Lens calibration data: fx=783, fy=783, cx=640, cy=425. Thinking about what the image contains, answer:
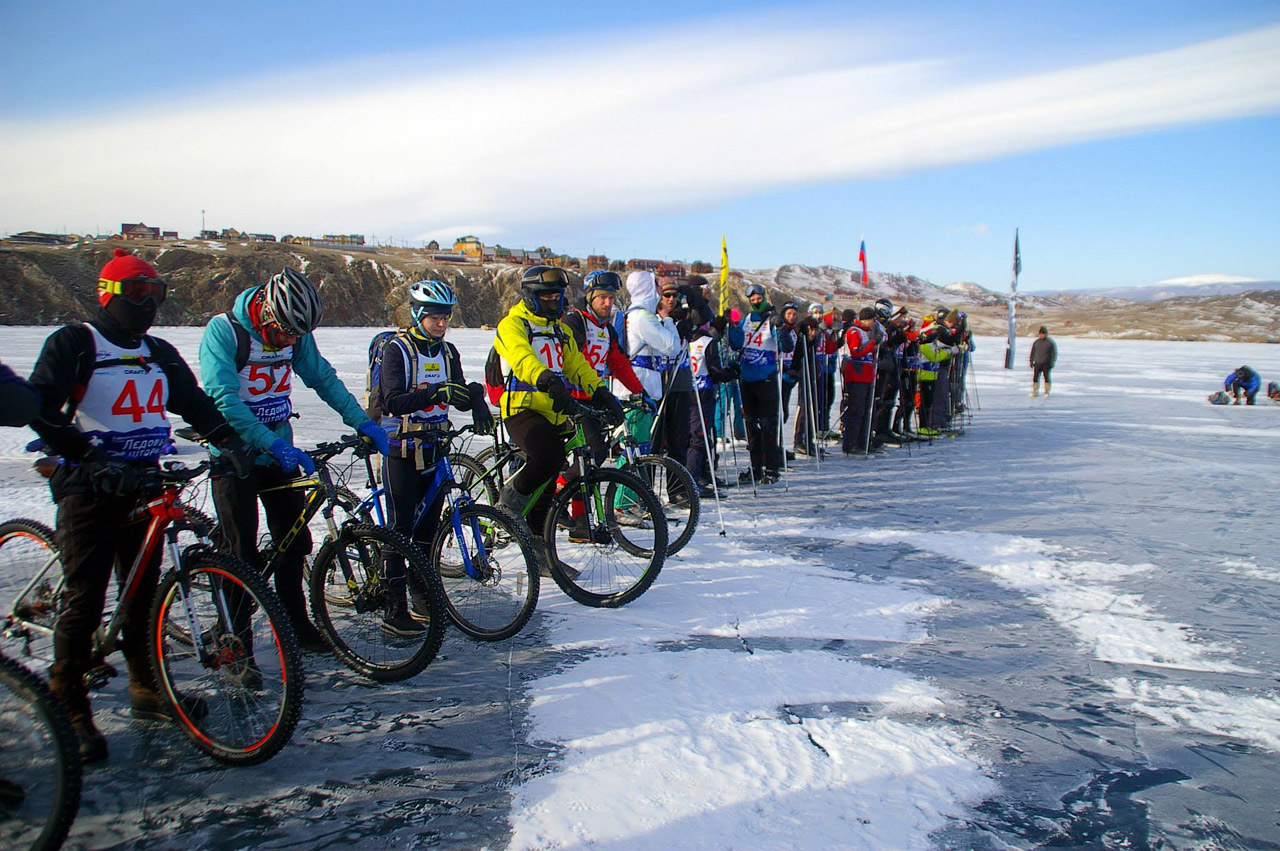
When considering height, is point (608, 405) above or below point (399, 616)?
above

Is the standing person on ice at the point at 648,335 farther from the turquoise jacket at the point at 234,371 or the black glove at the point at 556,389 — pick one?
the turquoise jacket at the point at 234,371

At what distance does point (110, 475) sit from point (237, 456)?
0.47m

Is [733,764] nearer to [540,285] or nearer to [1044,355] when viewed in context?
[540,285]

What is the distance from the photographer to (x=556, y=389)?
4.84 metres

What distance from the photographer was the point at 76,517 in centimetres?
325

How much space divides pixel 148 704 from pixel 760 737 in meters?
2.77

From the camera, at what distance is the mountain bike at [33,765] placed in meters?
2.46

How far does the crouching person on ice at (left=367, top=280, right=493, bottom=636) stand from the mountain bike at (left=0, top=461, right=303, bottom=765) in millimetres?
1267

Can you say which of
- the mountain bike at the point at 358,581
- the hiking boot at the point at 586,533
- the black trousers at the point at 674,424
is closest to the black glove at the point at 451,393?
the mountain bike at the point at 358,581

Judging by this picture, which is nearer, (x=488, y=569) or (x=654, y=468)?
(x=488, y=569)

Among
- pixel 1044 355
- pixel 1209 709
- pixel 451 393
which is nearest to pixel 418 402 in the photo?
pixel 451 393

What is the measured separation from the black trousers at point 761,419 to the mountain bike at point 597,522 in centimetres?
387

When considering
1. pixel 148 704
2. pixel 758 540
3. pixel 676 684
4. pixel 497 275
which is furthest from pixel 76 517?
pixel 497 275

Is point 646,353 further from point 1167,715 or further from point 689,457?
point 1167,715
